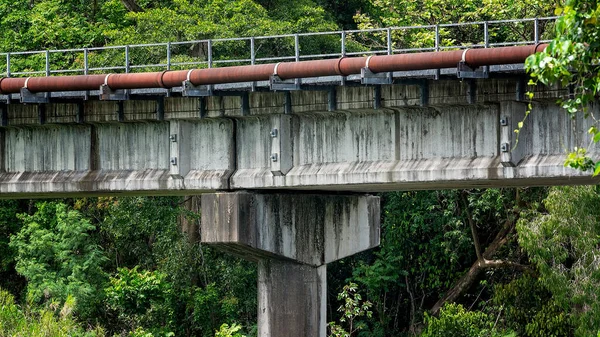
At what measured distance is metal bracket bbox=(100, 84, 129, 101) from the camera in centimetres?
2614

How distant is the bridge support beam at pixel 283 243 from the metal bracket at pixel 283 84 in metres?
2.81

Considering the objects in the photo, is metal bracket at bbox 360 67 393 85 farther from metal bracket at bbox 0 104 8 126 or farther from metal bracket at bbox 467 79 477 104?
metal bracket at bbox 0 104 8 126

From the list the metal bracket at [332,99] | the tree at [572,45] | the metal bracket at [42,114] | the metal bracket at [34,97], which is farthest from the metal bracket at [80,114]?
the tree at [572,45]

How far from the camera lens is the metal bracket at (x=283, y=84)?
78.7ft

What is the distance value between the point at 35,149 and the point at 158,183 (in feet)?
14.1

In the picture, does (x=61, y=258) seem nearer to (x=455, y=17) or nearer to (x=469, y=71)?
(x=455, y=17)

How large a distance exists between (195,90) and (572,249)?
13243 millimetres

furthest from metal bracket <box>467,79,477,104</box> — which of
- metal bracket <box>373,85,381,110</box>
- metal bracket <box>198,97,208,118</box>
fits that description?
metal bracket <box>198,97,208,118</box>

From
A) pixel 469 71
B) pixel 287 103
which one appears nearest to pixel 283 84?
pixel 287 103

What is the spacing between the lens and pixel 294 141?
1001 inches

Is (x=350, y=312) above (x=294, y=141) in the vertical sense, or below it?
below

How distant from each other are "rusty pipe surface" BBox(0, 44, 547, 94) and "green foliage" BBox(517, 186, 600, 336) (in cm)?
1136

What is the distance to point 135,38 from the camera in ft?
133

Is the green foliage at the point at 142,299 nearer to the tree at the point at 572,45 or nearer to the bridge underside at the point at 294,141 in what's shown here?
the bridge underside at the point at 294,141
